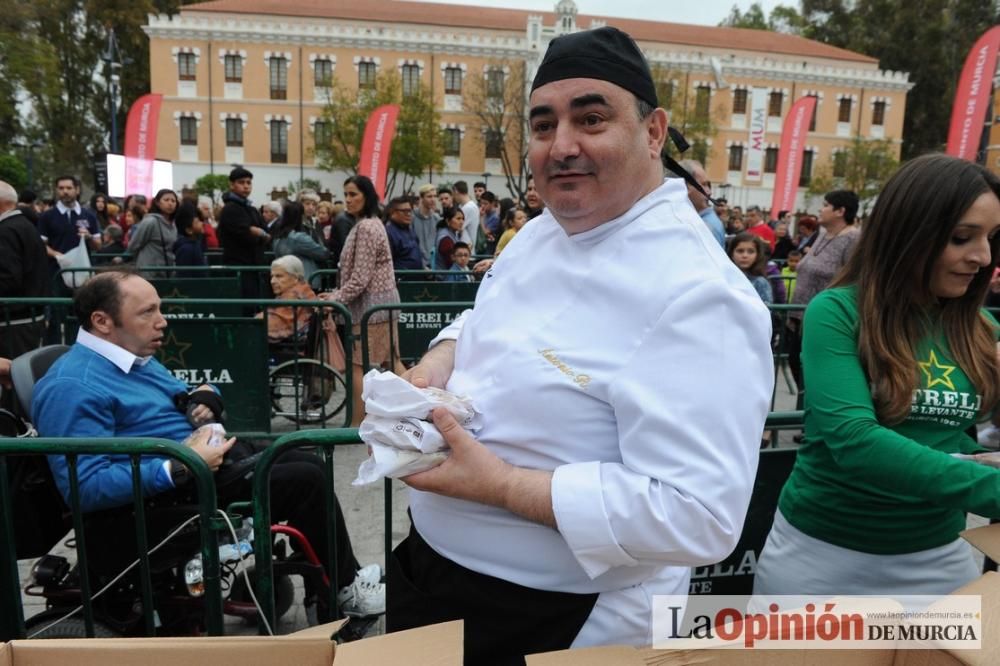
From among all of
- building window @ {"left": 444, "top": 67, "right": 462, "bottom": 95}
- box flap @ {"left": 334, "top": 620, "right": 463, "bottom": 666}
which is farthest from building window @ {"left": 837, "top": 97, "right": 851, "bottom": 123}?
box flap @ {"left": 334, "top": 620, "right": 463, "bottom": 666}

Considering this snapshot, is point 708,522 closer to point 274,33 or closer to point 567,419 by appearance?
point 567,419

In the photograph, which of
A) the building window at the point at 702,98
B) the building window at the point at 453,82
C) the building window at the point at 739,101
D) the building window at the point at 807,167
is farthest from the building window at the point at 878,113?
the building window at the point at 453,82

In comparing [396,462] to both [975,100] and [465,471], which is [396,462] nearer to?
[465,471]

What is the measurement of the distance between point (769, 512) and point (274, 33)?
4886 centimetres

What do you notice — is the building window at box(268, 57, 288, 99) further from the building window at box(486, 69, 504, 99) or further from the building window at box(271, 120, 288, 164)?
the building window at box(486, 69, 504, 99)

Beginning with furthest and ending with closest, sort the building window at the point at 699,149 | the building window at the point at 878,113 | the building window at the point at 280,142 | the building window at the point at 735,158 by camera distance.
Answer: the building window at the point at 878,113, the building window at the point at 735,158, the building window at the point at 280,142, the building window at the point at 699,149

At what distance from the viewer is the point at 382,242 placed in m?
5.84

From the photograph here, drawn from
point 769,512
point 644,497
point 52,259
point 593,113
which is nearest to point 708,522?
point 644,497

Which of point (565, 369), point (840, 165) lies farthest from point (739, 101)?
point (565, 369)

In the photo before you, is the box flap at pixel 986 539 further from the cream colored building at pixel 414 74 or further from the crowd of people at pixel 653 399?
the cream colored building at pixel 414 74

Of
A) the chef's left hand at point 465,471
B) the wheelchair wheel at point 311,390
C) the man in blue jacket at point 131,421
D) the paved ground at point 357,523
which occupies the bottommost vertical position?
the paved ground at point 357,523

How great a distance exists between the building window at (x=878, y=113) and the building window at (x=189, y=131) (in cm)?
4634

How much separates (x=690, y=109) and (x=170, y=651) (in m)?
51.4

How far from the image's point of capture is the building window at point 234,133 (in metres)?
44.9
